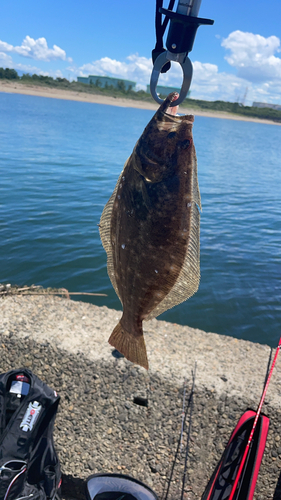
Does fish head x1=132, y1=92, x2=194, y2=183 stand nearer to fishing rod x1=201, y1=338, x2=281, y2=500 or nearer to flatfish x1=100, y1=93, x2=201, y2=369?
flatfish x1=100, y1=93, x2=201, y2=369

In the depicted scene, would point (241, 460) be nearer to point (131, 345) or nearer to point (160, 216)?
point (131, 345)

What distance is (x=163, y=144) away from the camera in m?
1.55

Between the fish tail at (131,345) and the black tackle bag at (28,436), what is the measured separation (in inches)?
60.4

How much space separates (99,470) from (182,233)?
114 inches

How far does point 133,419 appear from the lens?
123 inches

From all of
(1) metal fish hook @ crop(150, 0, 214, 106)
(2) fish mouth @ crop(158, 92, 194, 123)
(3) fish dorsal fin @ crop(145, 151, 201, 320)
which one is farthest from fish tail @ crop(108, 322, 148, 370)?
(1) metal fish hook @ crop(150, 0, 214, 106)

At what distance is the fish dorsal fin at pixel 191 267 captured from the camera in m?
1.55

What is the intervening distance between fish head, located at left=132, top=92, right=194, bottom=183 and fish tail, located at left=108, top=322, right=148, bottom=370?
951 mm

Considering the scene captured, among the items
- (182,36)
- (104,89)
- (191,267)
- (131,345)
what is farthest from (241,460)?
(104,89)

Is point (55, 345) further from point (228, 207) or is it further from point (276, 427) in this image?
point (228, 207)

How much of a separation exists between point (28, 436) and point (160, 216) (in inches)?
102

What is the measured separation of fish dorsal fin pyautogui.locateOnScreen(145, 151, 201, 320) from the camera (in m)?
1.55

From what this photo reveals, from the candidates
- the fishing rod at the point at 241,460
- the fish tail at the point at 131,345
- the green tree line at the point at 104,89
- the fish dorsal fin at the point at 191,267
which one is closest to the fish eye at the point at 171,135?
the fish dorsal fin at the point at 191,267

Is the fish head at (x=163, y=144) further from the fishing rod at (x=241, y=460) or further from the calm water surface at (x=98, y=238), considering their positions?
the calm water surface at (x=98, y=238)
